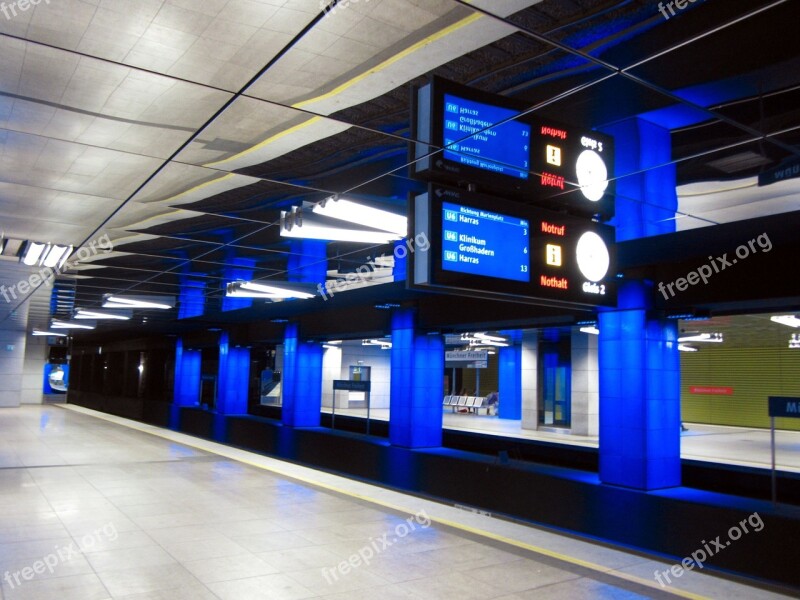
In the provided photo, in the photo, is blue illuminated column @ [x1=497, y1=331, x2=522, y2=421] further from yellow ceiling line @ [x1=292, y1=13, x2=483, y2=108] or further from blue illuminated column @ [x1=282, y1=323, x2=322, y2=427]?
yellow ceiling line @ [x1=292, y1=13, x2=483, y2=108]

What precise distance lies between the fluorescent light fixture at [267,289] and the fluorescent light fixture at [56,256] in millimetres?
3041

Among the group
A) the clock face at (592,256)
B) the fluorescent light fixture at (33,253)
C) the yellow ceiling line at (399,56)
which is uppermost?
the yellow ceiling line at (399,56)

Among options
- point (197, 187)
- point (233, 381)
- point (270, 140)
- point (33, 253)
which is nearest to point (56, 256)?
point (33, 253)

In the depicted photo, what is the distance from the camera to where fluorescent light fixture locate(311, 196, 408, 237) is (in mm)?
6863

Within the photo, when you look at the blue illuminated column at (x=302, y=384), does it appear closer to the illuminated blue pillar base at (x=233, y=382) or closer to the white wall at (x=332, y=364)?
the illuminated blue pillar base at (x=233, y=382)

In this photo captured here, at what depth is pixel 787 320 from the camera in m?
15.7

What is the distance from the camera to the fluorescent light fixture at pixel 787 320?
14924 millimetres

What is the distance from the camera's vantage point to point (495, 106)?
4336 mm

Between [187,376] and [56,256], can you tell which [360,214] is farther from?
[187,376]

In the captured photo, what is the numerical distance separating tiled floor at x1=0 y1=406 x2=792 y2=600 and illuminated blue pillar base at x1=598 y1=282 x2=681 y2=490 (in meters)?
1.18

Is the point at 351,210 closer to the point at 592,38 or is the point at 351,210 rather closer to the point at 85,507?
the point at 592,38

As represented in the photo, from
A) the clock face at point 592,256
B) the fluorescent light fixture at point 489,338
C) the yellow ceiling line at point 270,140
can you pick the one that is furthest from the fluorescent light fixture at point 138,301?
the fluorescent light fixture at point 489,338

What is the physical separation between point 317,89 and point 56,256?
721 centimetres

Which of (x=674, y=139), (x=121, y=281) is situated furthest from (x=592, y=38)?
(x=121, y=281)
